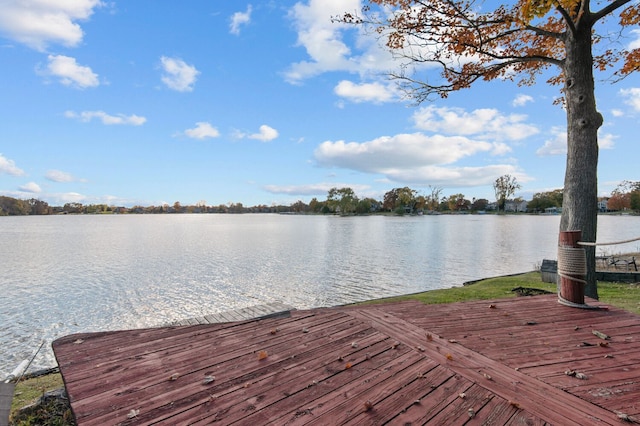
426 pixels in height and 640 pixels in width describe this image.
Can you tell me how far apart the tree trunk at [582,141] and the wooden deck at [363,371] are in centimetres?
283

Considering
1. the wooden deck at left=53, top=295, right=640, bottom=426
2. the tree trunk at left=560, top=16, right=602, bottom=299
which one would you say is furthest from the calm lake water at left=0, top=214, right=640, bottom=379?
the tree trunk at left=560, top=16, right=602, bottom=299

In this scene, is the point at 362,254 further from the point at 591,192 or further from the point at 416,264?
the point at 591,192

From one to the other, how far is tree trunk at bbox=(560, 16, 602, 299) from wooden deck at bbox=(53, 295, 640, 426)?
2.83 meters

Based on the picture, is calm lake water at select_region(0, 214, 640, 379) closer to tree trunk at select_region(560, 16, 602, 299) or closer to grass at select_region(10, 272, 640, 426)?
grass at select_region(10, 272, 640, 426)

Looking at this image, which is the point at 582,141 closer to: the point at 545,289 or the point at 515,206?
the point at 545,289

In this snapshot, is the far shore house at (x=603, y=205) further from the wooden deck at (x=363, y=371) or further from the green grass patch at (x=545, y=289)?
the wooden deck at (x=363, y=371)

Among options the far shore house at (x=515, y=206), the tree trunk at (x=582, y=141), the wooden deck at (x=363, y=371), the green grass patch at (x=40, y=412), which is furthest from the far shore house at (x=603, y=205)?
the green grass patch at (x=40, y=412)

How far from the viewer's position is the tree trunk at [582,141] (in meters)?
6.34

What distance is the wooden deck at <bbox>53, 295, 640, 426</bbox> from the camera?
7.34 feet

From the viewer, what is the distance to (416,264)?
1953cm

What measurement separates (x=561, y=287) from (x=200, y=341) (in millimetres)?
4741

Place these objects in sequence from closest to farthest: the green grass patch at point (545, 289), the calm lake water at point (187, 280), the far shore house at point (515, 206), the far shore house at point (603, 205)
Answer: the green grass patch at point (545, 289)
the calm lake water at point (187, 280)
the far shore house at point (603, 205)
the far shore house at point (515, 206)

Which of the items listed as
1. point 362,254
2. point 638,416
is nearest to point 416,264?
point 362,254

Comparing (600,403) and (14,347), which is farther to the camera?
(14,347)
